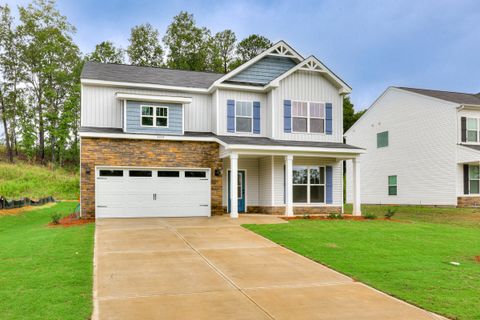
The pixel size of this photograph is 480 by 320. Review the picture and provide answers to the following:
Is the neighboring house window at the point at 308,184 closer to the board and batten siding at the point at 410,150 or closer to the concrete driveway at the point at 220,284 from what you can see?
the concrete driveway at the point at 220,284

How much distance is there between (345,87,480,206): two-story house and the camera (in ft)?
80.7

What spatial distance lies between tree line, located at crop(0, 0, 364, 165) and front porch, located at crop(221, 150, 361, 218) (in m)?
25.5

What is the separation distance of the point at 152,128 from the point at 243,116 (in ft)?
13.9

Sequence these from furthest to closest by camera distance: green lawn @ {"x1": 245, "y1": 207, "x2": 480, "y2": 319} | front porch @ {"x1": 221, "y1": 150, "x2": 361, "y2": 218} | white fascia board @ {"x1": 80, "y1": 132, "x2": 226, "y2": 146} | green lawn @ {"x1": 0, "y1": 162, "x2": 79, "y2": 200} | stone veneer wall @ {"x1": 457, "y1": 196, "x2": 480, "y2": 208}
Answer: green lawn @ {"x1": 0, "y1": 162, "x2": 79, "y2": 200}
stone veneer wall @ {"x1": 457, "y1": 196, "x2": 480, "y2": 208}
front porch @ {"x1": 221, "y1": 150, "x2": 361, "y2": 218}
white fascia board @ {"x1": 80, "y1": 132, "x2": 226, "y2": 146}
green lawn @ {"x1": 245, "y1": 207, "x2": 480, "y2": 319}

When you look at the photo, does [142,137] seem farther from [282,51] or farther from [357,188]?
[357,188]

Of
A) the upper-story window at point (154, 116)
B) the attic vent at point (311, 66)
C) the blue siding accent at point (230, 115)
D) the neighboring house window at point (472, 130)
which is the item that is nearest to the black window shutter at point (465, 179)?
the neighboring house window at point (472, 130)

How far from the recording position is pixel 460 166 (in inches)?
965

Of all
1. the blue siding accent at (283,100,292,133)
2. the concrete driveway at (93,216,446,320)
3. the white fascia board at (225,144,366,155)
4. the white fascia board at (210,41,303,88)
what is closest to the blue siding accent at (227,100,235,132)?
the white fascia board at (210,41,303,88)

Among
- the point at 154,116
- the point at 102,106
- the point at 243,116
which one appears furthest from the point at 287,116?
the point at 102,106

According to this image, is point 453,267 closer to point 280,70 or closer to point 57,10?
point 280,70

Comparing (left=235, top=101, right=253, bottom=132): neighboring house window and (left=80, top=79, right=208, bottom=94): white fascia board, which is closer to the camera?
(left=80, top=79, right=208, bottom=94): white fascia board

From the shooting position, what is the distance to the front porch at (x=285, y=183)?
763 inches

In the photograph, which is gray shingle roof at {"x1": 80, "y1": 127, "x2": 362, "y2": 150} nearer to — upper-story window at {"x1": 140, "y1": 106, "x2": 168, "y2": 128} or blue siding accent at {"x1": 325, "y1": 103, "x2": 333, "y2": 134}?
blue siding accent at {"x1": 325, "y1": 103, "x2": 333, "y2": 134}

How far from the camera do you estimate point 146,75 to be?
20.7m
